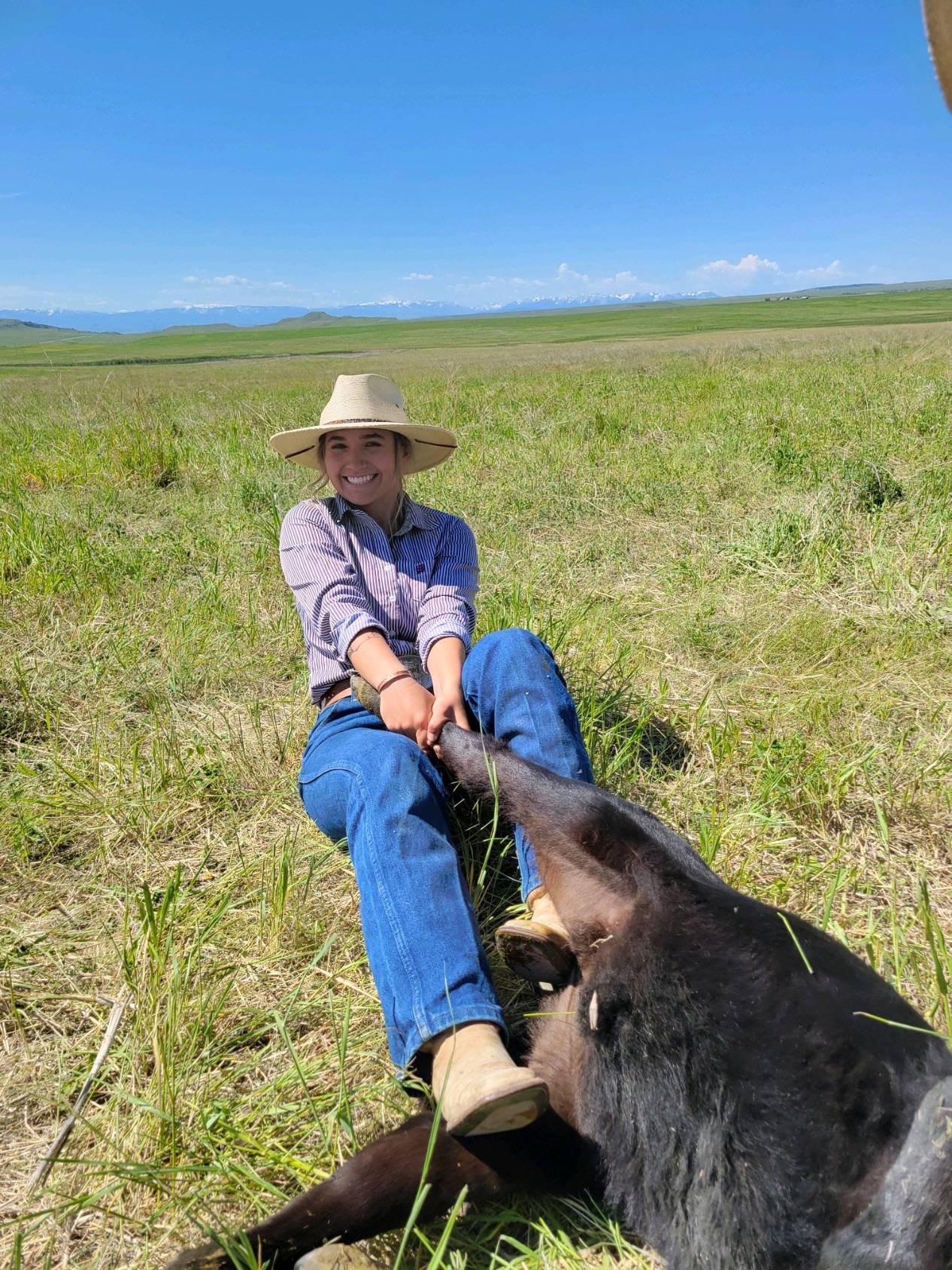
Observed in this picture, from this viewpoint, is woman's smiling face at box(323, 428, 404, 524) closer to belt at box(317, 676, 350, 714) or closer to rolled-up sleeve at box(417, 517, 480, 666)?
rolled-up sleeve at box(417, 517, 480, 666)

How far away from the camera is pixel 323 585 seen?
264 cm

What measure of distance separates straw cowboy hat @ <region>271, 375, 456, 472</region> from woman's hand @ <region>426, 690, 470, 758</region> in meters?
0.96

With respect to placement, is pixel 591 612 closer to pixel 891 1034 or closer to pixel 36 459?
pixel 891 1034

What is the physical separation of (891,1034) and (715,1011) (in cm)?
32

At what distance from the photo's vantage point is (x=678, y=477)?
6434mm

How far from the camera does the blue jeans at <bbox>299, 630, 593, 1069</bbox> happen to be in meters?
1.72

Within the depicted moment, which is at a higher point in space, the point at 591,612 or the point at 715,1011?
the point at 591,612

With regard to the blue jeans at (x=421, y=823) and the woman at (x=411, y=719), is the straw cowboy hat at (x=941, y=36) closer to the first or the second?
the woman at (x=411, y=719)

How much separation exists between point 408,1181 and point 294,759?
5.59 feet

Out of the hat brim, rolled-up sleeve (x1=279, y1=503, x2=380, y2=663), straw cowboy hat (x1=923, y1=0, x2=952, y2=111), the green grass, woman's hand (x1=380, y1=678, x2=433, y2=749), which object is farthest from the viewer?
the green grass

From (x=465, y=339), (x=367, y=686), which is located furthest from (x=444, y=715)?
(x=465, y=339)

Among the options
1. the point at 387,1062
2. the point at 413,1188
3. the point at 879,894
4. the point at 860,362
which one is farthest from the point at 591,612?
the point at 860,362

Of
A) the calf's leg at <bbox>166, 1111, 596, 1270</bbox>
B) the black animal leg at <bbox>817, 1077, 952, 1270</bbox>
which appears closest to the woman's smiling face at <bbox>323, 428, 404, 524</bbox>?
the calf's leg at <bbox>166, 1111, 596, 1270</bbox>

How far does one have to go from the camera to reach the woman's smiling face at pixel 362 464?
2.80m
